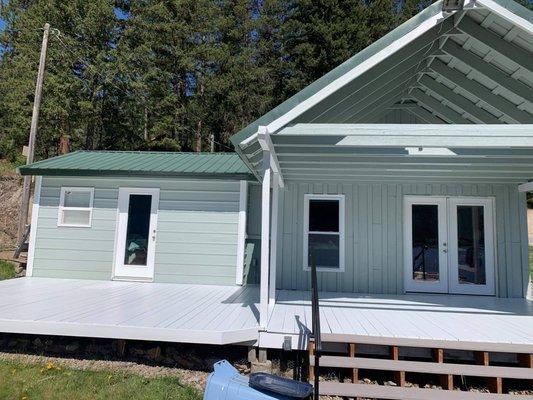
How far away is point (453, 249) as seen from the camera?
23.4 ft

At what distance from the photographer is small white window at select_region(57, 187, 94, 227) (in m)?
7.83

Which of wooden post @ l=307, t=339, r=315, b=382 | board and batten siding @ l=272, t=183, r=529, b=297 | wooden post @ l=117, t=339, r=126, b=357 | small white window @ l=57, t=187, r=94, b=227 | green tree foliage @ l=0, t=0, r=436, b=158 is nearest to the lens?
wooden post @ l=307, t=339, r=315, b=382

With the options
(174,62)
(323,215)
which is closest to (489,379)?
(323,215)

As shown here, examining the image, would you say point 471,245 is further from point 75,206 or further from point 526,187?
point 75,206

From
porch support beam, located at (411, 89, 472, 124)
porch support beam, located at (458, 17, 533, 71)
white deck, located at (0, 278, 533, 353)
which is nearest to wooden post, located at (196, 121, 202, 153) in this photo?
white deck, located at (0, 278, 533, 353)

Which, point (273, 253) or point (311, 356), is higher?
point (273, 253)

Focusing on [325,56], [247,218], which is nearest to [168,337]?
[247,218]

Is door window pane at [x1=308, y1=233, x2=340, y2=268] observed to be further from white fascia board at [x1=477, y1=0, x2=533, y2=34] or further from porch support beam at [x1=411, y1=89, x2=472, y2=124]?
white fascia board at [x1=477, y1=0, x2=533, y2=34]

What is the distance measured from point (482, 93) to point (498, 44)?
1247 mm

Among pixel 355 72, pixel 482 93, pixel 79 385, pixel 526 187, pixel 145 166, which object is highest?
pixel 482 93

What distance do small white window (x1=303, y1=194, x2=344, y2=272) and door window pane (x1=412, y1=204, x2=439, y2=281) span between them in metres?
1.42

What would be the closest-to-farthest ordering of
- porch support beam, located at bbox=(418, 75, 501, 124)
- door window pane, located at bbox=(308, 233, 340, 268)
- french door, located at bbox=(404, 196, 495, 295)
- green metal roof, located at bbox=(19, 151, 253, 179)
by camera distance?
1. porch support beam, located at bbox=(418, 75, 501, 124)
2. french door, located at bbox=(404, 196, 495, 295)
3. door window pane, located at bbox=(308, 233, 340, 268)
4. green metal roof, located at bbox=(19, 151, 253, 179)

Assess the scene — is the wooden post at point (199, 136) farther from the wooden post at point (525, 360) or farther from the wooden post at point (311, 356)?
the wooden post at point (525, 360)

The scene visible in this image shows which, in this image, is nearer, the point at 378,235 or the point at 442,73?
the point at 442,73
